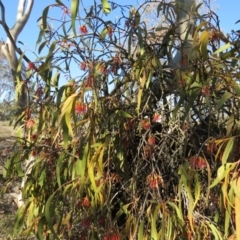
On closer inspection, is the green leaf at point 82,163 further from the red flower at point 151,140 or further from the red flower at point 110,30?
the red flower at point 110,30

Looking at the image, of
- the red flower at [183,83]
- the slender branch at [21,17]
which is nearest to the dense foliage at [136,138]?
the red flower at [183,83]

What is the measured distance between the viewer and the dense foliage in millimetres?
1629

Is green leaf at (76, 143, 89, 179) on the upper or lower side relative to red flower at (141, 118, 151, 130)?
lower

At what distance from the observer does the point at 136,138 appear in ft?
6.14

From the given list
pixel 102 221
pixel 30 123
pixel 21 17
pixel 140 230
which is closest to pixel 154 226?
pixel 140 230

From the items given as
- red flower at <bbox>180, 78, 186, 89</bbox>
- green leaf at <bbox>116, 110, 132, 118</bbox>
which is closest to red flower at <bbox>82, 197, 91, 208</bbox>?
green leaf at <bbox>116, 110, 132, 118</bbox>

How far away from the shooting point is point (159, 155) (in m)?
1.76

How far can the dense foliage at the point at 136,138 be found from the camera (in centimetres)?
163

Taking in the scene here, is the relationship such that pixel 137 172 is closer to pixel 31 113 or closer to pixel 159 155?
pixel 159 155

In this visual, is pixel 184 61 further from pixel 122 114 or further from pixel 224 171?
pixel 224 171

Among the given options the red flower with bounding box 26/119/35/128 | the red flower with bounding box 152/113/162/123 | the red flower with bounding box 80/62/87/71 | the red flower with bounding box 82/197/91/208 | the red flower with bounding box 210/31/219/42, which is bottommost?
the red flower with bounding box 82/197/91/208

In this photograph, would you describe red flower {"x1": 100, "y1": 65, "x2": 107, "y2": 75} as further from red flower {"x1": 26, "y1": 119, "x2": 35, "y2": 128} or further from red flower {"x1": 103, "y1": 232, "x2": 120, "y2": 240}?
red flower {"x1": 103, "y1": 232, "x2": 120, "y2": 240}

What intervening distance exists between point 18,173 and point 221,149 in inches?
35.5

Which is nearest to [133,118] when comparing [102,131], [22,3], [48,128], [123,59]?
[102,131]
